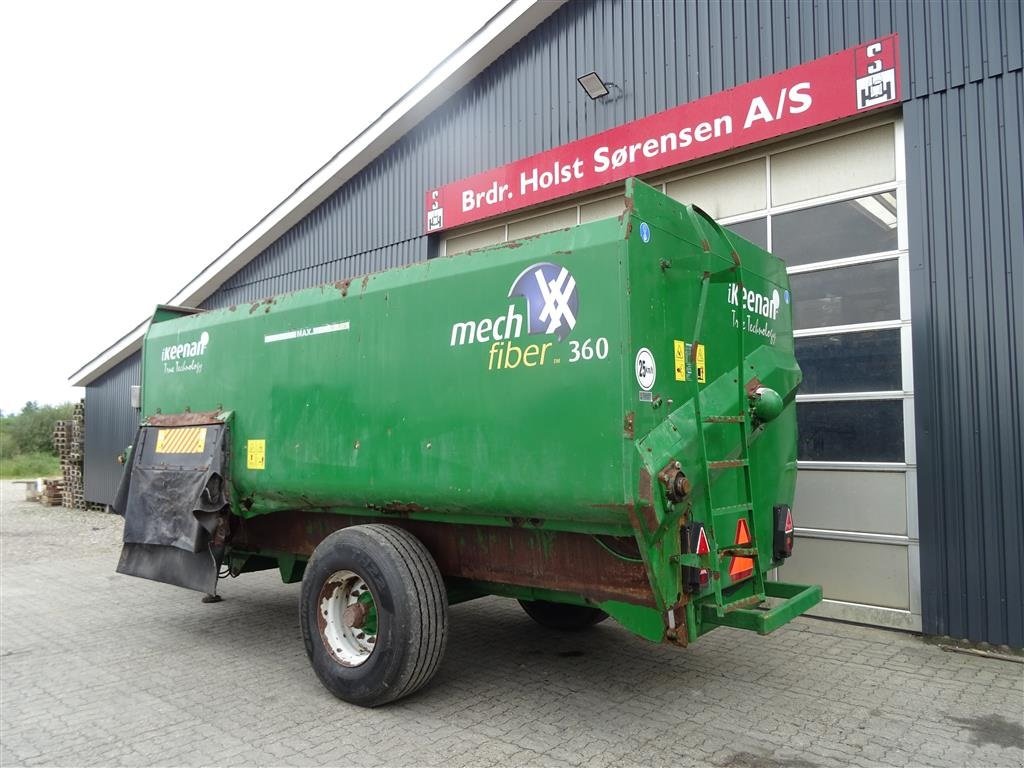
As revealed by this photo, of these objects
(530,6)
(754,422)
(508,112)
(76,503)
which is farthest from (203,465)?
(76,503)

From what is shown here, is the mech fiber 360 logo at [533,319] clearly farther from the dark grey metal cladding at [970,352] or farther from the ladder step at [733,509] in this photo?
the dark grey metal cladding at [970,352]

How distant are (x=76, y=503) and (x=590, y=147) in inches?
658

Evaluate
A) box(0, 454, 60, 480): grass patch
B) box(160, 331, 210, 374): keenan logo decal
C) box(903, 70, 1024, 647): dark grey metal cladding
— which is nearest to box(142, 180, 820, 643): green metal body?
box(160, 331, 210, 374): keenan logo decal

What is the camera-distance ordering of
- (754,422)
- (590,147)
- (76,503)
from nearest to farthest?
(754,422) → (590,147) → (76,503)

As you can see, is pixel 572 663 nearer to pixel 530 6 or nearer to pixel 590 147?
pixel 590 147

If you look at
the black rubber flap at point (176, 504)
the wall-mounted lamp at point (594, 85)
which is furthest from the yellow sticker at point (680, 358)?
the wall-mounted lamp at point (594, 85)

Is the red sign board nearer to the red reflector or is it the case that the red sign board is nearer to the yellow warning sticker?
the yellow warning sticker

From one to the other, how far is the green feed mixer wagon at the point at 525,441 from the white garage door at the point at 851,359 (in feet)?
5.59

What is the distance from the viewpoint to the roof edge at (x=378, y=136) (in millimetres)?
9484

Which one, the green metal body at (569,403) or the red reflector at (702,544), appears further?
the red reflector at (702,544)

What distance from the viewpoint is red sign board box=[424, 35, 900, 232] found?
657 cm

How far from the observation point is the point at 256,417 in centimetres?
576

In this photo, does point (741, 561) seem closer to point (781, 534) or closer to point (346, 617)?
point (781, 534)

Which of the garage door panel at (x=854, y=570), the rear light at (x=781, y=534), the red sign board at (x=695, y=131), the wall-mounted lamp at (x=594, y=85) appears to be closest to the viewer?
the rear light at (x=781, y=534)
